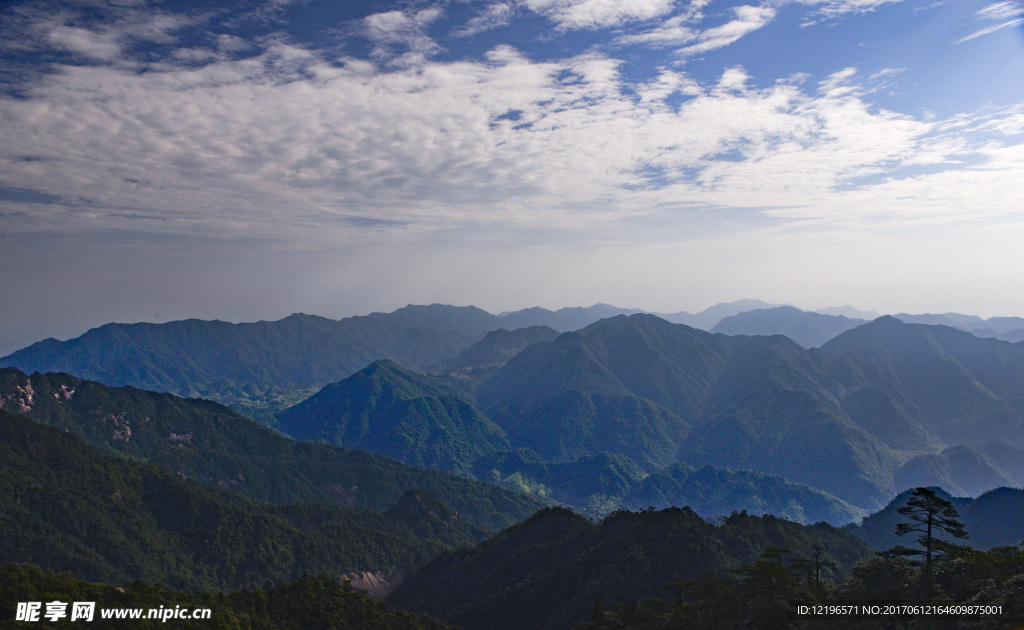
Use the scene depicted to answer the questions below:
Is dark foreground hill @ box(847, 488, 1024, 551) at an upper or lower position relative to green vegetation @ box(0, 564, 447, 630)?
lower

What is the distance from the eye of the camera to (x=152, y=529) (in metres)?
145

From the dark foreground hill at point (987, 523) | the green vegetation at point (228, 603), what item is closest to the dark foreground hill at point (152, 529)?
the green vegetation at point (228, 603)

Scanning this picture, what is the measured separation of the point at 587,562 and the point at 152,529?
118m

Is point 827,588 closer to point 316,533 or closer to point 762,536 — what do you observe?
point 762,536

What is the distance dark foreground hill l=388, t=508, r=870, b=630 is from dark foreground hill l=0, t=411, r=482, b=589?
42375 mm

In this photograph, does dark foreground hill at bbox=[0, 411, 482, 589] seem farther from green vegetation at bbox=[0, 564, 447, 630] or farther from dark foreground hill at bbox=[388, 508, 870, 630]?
green vegetation at bbox=[0, 564, 447, 630]

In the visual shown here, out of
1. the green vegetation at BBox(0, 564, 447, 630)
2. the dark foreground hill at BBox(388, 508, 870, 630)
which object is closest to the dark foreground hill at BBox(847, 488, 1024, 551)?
the dark foreground hill at BBox(388, 508, 870, 630)

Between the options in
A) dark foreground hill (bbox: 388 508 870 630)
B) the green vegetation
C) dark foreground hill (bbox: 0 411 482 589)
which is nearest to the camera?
the green vegetation

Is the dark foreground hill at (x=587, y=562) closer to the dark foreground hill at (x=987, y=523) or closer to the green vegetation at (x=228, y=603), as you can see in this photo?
the green vegetation at (x=228, y=603)

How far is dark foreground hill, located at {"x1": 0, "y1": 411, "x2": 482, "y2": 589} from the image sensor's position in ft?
417

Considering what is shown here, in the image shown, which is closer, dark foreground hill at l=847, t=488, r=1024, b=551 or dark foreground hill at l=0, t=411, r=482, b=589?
dark foreground hill at l=0, t=411, r=482, b=589

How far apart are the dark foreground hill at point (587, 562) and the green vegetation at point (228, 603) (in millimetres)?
20374

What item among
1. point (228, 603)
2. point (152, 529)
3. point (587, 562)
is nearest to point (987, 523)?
point (587, 562)

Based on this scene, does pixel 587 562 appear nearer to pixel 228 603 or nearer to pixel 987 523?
pixel 228 603
